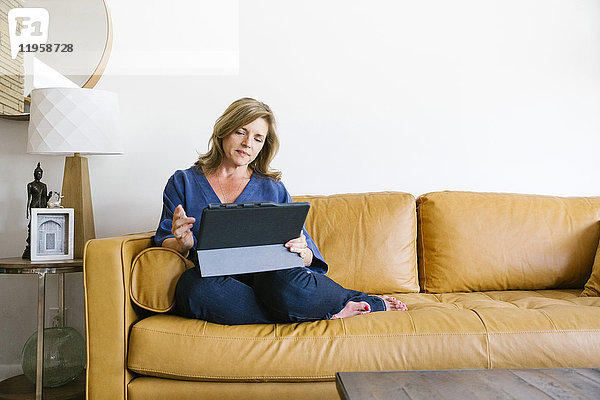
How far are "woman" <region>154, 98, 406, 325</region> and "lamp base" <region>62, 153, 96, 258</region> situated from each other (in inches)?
23.3

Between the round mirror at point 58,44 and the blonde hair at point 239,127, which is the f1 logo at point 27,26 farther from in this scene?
the blonde hair at point 239,127

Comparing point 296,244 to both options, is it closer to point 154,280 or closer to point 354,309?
point 354,309

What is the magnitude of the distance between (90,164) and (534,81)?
223cm

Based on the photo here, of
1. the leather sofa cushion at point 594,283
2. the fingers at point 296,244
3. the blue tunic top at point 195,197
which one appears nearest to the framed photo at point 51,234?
the blue tunic top at point 195,197

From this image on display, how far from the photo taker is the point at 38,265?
2035 millimetres

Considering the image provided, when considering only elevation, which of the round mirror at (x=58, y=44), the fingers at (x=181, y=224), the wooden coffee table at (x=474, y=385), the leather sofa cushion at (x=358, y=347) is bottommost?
the leather sofa cushion at (x=358, y=347)

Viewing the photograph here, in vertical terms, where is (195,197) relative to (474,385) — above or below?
above

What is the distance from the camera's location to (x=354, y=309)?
5.60ft

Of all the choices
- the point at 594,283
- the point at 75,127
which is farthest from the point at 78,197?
the point at 594,283

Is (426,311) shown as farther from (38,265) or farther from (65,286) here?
(65,286)

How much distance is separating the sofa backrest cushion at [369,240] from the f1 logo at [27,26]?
1.55m

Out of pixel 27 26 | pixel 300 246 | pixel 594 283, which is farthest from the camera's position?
pixel 27 26

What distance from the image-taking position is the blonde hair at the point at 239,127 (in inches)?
77.2

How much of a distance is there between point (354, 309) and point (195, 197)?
70cm
